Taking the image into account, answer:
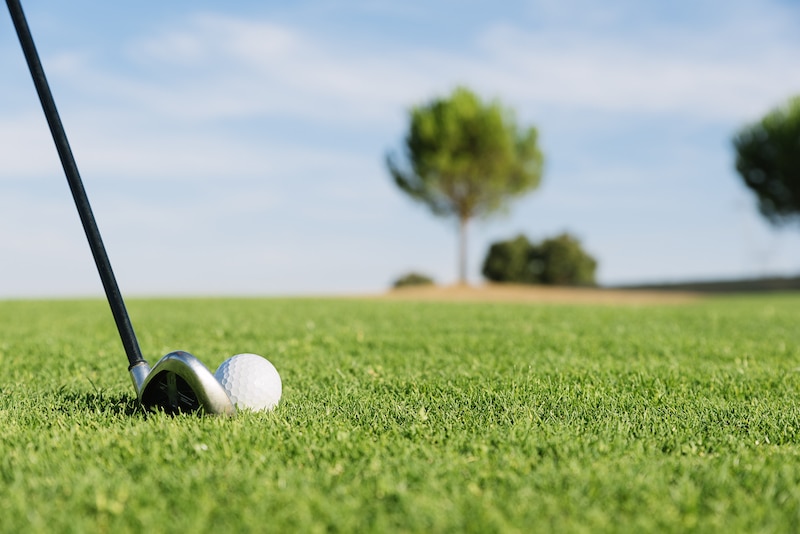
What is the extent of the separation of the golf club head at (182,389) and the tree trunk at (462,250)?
88.2 feet

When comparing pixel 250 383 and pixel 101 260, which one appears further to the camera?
pixel 250 383

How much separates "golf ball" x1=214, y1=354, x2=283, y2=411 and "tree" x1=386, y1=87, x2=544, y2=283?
2807cm

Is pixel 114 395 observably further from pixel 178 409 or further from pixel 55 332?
pixel 55 332

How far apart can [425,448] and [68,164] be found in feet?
7.71

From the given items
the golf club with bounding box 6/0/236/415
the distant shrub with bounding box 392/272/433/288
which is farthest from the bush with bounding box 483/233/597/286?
the golf club with bounding box 6/0/236/415

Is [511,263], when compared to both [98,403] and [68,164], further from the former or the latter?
[68,164]

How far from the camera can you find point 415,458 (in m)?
2.87

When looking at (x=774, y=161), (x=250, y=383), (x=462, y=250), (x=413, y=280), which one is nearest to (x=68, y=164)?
(x=250, y=383)

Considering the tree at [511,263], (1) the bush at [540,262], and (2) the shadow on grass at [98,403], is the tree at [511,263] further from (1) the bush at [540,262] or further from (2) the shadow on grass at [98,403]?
(2) the shadow on grass at [98,403]

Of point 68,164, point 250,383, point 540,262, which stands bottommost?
point 250,383

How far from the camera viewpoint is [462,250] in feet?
107

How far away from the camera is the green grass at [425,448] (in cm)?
233

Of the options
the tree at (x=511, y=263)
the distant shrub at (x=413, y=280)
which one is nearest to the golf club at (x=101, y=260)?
the distant shrub at (x=413, y=280)

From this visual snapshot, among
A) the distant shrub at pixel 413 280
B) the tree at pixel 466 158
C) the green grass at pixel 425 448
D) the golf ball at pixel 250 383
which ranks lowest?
the green grass at pixel 425 448
